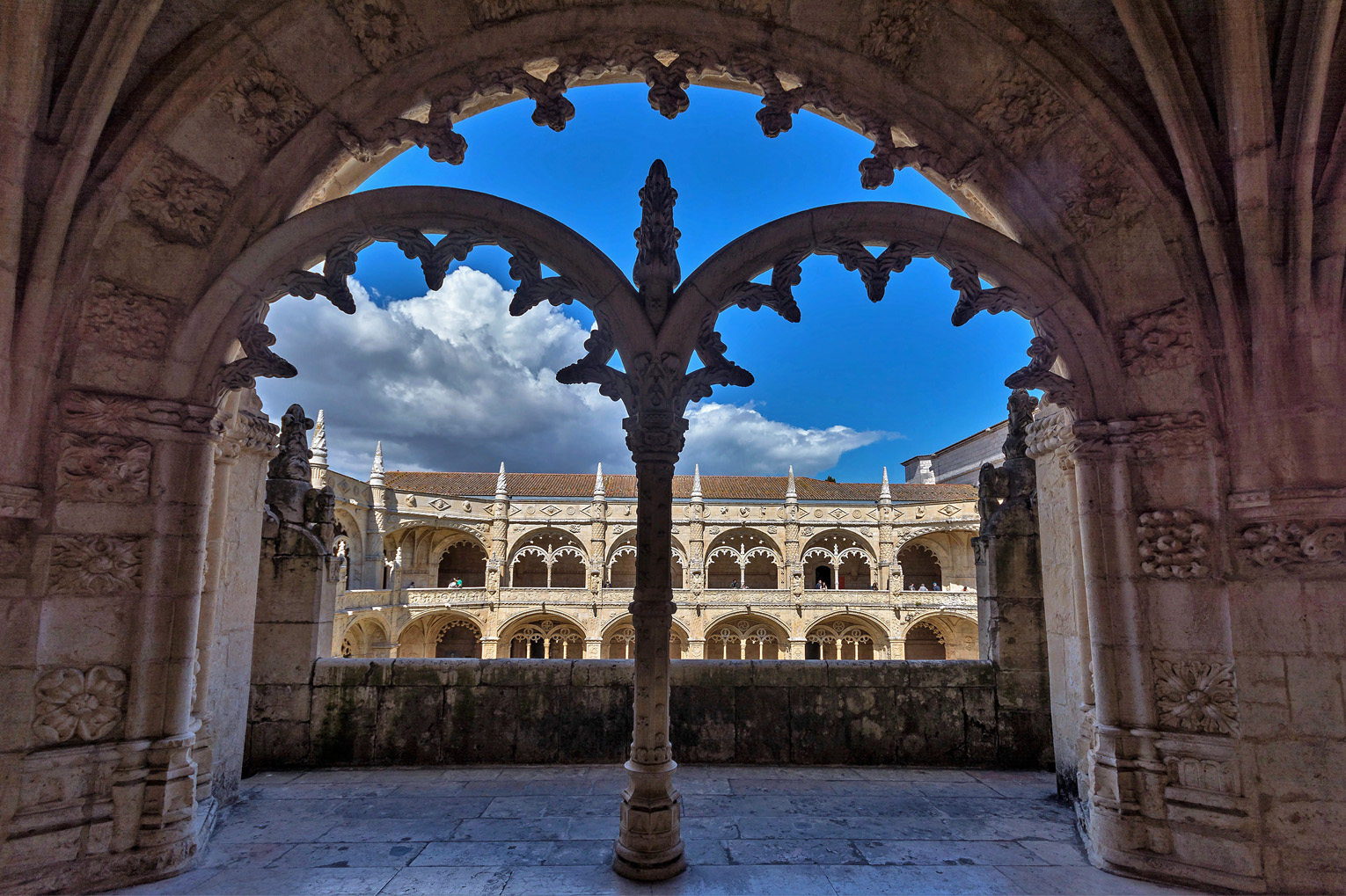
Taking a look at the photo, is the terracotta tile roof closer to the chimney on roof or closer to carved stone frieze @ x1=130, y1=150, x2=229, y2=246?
the chimney on roof

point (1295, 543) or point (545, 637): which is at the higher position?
point (1295, 543)

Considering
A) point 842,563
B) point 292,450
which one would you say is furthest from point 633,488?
point 292,450

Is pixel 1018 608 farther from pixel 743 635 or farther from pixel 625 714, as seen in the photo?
pixel 743 635

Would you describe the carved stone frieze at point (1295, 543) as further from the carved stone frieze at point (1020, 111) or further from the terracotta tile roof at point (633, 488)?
the terracotta tile roof at point (633, 488)

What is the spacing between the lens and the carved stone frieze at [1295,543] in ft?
9.36

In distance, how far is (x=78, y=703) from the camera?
2904 millimetres

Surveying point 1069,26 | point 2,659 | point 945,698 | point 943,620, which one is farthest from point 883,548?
point 2,659

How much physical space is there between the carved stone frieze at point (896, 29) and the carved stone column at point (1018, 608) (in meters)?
2.56

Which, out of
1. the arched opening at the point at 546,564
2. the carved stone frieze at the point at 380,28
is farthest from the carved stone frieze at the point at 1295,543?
the arched opening at the point at 546,564

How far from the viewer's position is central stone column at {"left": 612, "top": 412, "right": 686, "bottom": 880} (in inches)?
112

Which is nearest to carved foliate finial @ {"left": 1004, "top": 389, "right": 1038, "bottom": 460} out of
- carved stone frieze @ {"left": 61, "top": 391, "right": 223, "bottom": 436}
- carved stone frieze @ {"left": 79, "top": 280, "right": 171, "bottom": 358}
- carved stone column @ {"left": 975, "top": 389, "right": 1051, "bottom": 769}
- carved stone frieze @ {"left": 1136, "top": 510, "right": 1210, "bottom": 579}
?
carved stone column @ {"left": 975, "top": 389, "right": 1051, "bottom": 769}

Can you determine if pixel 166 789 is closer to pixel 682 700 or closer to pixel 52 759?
pixel 52 759

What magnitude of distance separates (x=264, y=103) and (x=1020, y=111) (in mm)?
4130

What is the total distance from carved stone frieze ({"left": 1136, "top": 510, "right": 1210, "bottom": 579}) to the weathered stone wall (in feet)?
5.94
